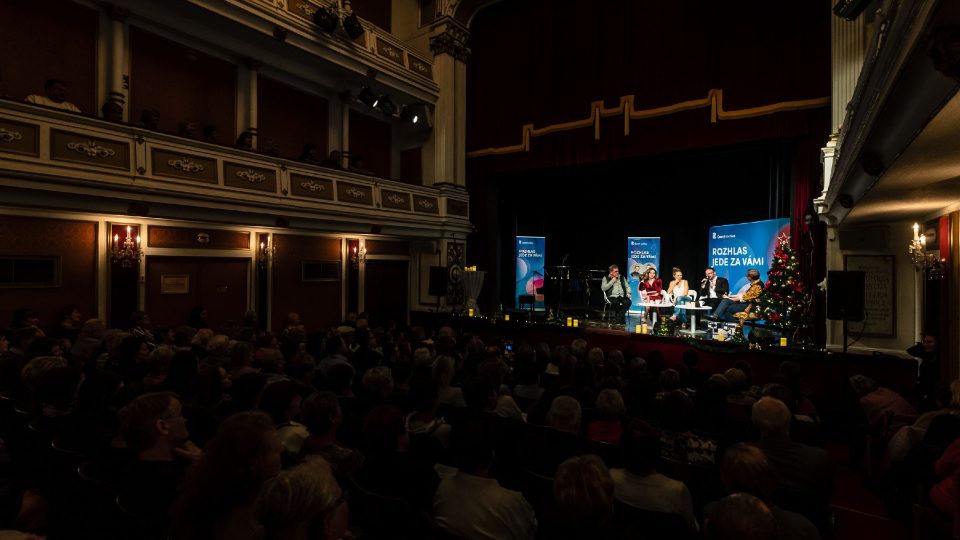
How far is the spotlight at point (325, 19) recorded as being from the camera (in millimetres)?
9383

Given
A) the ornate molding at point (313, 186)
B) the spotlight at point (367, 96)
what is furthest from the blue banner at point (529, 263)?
the ornate molding at point (313, 186)

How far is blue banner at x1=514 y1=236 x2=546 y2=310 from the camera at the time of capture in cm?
1355

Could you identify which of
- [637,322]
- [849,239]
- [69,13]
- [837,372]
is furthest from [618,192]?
[69,13]

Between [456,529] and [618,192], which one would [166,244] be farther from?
[618,192]

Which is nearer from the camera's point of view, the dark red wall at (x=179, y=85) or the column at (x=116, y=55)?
the column at (x=116, y=55)

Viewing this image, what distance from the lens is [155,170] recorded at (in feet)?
22.4

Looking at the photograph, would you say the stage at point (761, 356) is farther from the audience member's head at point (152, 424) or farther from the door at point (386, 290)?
the audience member's head at point (152, 424)

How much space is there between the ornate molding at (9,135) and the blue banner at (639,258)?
1196 cm

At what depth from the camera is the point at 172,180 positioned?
23.0 feet

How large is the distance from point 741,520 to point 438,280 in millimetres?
9234

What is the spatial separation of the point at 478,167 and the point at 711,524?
1167 centimetres

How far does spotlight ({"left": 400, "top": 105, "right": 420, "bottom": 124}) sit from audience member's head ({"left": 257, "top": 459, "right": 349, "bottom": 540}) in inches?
457

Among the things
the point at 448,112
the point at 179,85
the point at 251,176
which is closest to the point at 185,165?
the point at 251,176

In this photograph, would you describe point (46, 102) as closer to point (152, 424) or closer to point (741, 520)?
point (152, 424)
